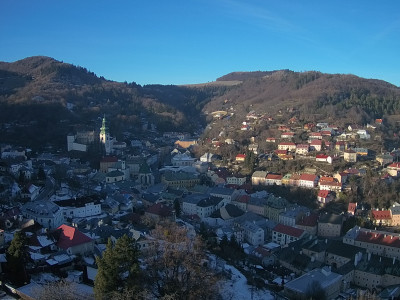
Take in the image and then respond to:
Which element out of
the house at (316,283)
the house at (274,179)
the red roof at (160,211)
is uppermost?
the house at (274,179)

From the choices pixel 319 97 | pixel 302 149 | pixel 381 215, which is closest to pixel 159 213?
pixel 381 215

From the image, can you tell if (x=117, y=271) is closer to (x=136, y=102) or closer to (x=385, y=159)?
(x=385, y=159)

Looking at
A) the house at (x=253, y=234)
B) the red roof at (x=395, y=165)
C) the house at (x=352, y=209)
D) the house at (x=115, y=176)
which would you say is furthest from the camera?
the house at (x=115, y=176)

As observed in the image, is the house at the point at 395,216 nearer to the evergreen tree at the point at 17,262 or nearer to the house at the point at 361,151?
the house at the point at 361,151

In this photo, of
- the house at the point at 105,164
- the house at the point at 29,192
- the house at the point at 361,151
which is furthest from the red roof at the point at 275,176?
the house at the point at 29,192

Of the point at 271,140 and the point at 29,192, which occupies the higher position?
the point at 271,140

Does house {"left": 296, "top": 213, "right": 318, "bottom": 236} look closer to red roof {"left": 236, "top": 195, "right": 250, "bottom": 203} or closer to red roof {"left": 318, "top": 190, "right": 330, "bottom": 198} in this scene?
red roof {"left": 318, "top": 190, "right": 330, "bottom": 198}
